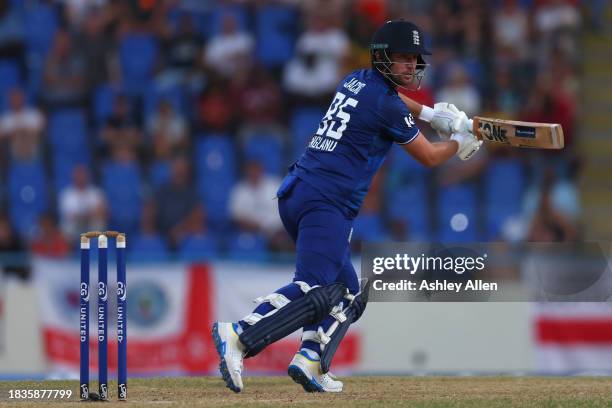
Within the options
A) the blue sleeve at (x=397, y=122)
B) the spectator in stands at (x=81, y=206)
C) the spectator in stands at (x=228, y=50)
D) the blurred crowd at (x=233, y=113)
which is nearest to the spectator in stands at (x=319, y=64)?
the blurred crowd at (x=233, y=113)

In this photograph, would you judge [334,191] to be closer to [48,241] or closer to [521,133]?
[521,133]

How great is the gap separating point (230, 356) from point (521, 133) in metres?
2.01

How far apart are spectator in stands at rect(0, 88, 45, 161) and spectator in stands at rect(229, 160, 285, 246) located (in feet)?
8.37

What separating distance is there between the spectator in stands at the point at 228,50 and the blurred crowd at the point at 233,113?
0.7 inches

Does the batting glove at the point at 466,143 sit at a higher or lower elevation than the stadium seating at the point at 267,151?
lower

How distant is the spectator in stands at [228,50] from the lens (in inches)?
555

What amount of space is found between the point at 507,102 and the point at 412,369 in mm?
4363

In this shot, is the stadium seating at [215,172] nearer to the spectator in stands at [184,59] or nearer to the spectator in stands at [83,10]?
the spectator in stands at [184,59]

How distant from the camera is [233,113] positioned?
1390 cm

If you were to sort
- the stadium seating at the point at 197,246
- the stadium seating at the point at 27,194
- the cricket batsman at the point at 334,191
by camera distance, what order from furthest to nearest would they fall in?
1. the stadium seating at the point at 27,194
2. the stadium seating at the point at 197,246
3. the cricket batsman at the point at 334,191

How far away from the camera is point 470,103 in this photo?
1323 centimetres

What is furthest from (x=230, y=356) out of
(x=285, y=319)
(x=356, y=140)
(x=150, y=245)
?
(x=150, y=245)

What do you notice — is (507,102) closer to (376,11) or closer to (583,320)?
(376,11)

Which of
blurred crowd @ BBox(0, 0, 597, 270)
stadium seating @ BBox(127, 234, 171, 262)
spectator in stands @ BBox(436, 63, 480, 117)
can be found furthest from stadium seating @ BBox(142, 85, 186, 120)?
spectator in stands @ BBox(436, 63, 480, 117)
